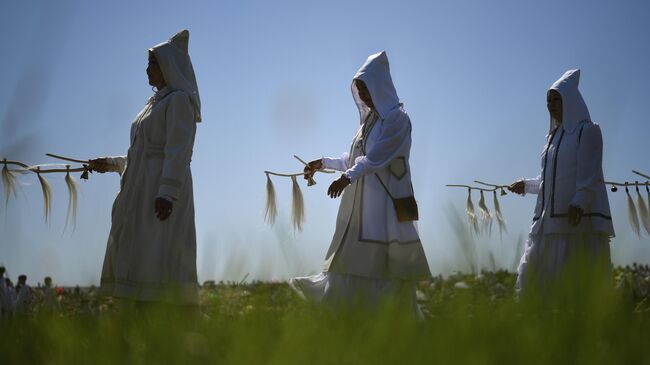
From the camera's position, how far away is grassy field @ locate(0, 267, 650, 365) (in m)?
2.32

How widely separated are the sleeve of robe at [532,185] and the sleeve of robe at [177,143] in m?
3.79

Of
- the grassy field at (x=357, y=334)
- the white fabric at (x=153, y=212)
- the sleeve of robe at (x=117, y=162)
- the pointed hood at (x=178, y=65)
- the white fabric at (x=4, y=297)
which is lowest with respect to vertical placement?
the grassy field at (x=357, y=334)

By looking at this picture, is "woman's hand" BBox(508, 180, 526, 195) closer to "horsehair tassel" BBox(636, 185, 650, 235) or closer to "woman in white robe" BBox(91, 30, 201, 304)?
"horsehair tassel" BBox(636, 185, 650, 235)

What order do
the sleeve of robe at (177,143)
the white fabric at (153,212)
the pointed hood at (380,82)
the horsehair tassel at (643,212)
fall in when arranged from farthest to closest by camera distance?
the horsehair tassel at (643,212), the pointed hood at (380,82), the sleeve of robe at (177,143), the white fabric at (153,212)

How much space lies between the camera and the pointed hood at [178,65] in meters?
5.98

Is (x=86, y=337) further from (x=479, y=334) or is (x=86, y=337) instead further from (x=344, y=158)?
(x=344, y=158)

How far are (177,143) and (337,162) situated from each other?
2.12 metres

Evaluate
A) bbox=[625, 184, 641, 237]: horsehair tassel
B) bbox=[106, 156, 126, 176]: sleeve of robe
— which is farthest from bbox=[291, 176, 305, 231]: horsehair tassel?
bbox=[625, 184, 641, 237]: horsehair tassel

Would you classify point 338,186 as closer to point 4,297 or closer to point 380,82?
point 380,82

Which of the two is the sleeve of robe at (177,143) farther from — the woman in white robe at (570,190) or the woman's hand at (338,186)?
the woman in white robe at (570,190)

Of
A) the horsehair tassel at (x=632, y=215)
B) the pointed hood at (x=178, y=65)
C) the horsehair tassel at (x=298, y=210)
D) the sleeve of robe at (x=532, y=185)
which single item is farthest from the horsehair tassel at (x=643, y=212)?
the pointed hood at (x=178, y=65)

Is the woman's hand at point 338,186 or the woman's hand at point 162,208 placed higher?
the woman's hand at point 338,186

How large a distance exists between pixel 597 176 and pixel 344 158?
2325 millimetres

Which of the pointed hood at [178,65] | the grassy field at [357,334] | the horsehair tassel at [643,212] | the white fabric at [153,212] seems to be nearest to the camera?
the grassy field at [357,334]
